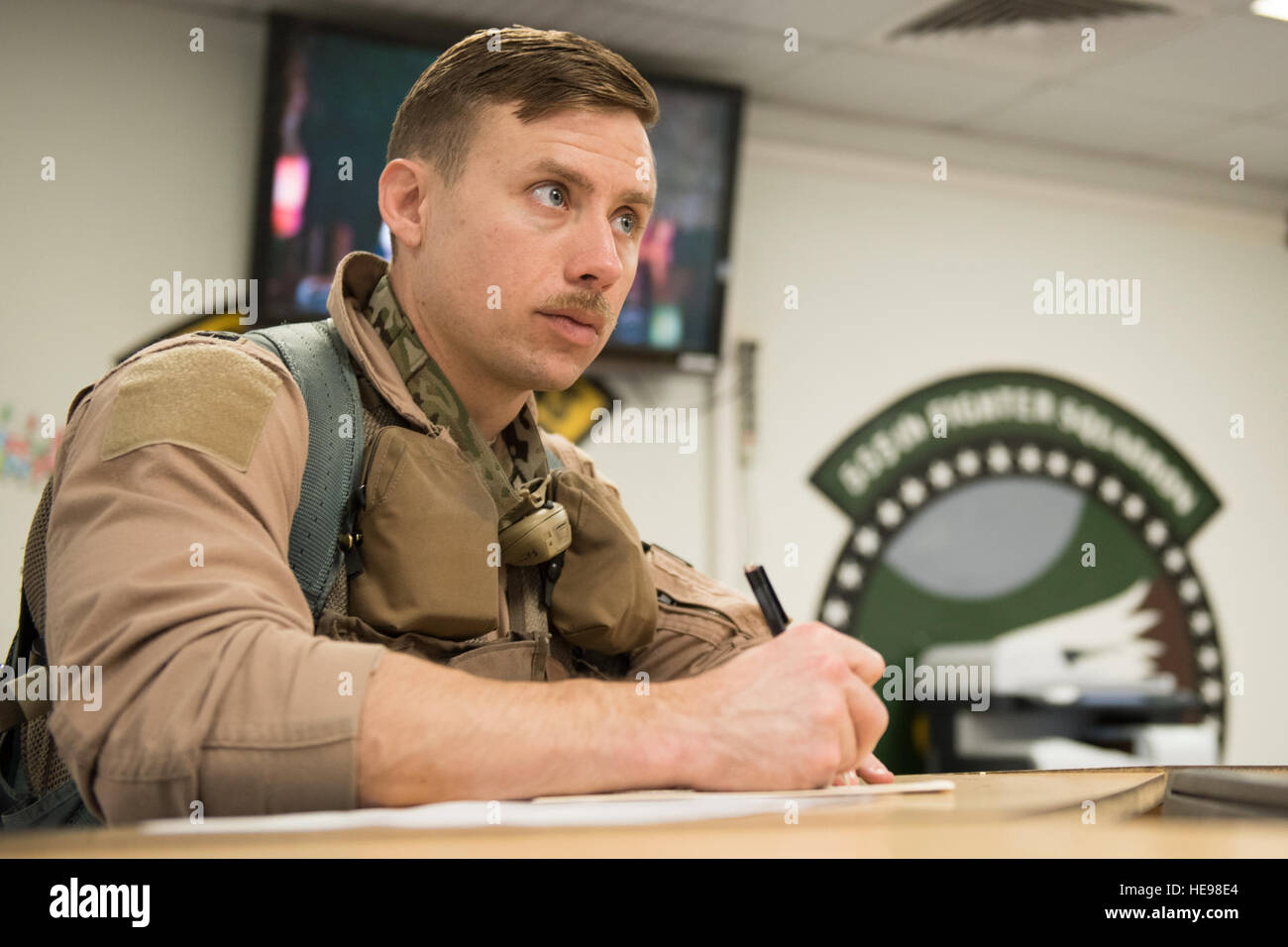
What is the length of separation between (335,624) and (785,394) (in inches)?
120

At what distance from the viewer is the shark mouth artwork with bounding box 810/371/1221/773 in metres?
3.85

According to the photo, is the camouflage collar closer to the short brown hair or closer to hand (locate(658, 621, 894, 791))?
the short brown hair

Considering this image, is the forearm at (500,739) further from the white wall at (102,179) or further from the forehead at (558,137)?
the white wall at (102,179)

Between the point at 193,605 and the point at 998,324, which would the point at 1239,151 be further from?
the point at 193,605

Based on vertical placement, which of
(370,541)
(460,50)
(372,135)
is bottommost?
(370,541)

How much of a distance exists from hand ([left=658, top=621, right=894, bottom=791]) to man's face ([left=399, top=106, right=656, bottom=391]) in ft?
1.69

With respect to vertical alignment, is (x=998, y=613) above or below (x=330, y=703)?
below

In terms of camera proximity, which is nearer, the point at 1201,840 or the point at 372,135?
the point at 1201,840

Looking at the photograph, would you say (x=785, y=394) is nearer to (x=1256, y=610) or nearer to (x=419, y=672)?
(x=1256, y=610)

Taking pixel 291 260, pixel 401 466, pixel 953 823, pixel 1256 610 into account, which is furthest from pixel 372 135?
pixel 1256 610

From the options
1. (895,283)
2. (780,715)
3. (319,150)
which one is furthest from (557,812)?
(895,283)

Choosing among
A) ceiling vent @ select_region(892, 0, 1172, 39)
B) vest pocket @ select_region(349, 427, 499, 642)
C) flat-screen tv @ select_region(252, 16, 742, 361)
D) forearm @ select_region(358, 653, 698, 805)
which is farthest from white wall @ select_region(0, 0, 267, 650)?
forearm @ select_region(358, 653, 698, 805)

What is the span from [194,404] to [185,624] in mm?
207
